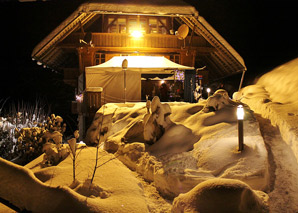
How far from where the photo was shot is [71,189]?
3.20 meters

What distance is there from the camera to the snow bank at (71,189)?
274cm

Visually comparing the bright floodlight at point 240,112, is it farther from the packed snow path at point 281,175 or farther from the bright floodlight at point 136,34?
the bright floodlight at point 136,34

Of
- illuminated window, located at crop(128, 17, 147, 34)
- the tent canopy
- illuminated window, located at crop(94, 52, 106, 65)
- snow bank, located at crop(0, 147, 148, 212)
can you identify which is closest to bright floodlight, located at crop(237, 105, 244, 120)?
snow bank, located at crop(0, 147, 148, 212)

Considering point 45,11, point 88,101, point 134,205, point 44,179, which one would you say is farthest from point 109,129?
point 45,11

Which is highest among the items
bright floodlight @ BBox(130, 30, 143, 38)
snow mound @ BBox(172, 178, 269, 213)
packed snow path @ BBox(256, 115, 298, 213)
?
bright floodlight @ BBox(130, 30, 143, 38)

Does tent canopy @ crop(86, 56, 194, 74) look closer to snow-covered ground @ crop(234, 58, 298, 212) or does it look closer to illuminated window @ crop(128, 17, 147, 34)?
illuminated window @ crop(128, 17, 147, 34)

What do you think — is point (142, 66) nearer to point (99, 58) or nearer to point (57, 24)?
point (99, 58)

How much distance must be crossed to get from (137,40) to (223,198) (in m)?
13.3

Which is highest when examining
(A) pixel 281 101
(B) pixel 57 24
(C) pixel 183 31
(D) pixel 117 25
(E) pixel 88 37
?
(B) pixel 57 24

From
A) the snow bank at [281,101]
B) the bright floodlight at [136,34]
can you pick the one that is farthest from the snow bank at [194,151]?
the bright floodlight at [136,34]

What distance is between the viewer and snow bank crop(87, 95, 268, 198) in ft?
15.0

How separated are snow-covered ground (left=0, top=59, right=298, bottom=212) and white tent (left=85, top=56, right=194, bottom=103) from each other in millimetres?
5033

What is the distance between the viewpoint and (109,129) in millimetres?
8719

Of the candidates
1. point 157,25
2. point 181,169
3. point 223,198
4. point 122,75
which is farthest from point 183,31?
point 223,198
